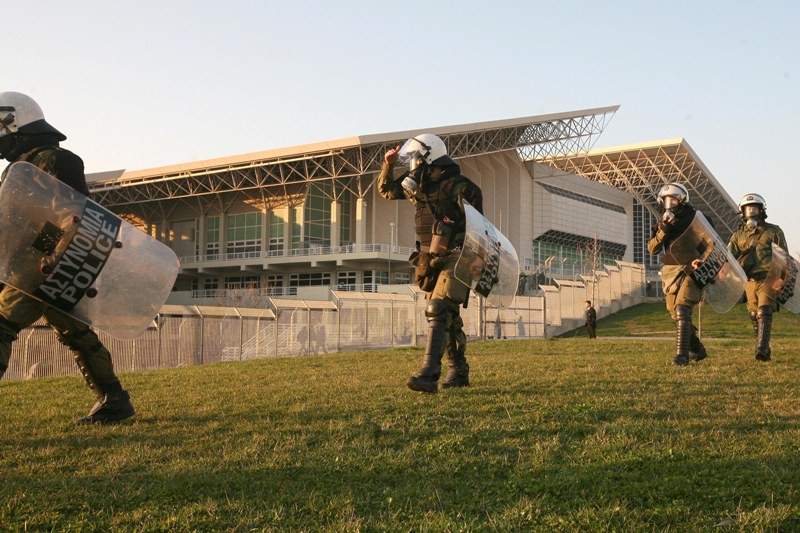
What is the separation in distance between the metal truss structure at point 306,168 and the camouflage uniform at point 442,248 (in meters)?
46.4

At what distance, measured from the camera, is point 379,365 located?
11125mm

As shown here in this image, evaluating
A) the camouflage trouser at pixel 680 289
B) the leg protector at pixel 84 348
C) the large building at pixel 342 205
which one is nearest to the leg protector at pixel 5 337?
the leg protector at pixel 84 348

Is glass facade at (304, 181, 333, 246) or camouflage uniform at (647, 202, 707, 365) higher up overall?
glass facade at (304, 181, 333, 246)

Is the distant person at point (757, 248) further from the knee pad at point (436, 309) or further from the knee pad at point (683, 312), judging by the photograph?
the knee pad at point (436, 309)

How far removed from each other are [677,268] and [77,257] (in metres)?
Result: 7.29

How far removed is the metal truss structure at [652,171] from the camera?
76.5 metres

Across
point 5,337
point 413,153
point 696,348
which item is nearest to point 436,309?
point 413,153

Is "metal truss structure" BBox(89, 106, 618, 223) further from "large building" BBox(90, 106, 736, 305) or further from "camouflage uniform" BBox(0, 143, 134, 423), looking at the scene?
"camouflage uniform" BBox(0, 143, 134, 423)

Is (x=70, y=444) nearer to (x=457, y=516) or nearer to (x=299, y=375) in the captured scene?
(x=457, y=516)

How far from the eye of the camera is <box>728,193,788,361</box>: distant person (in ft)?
36.0

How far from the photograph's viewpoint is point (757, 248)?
1103 centimetres

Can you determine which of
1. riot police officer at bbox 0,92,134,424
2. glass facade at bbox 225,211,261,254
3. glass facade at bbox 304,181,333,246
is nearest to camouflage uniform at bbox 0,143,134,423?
riot police officer at bbox 0,92,134,424

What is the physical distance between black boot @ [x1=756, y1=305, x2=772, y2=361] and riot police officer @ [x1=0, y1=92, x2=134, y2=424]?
26.7 ft

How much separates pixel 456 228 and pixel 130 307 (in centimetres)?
297
